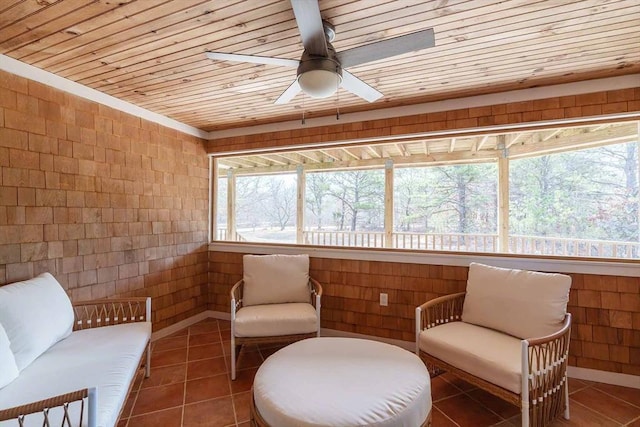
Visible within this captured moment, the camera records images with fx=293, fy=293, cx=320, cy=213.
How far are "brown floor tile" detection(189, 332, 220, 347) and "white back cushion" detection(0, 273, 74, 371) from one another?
131 cm

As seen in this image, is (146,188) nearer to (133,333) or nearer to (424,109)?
(133,333)

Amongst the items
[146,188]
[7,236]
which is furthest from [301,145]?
[7,236]

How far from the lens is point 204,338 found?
11.1 feet

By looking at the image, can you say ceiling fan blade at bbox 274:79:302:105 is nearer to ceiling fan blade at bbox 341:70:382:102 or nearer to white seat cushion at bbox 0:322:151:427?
ceiling fan blade at bbox 341:70:382:102

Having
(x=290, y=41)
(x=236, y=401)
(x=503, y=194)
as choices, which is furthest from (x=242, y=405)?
(x=503, y=194)

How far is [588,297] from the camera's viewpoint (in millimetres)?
2521

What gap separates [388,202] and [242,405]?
12.5 ft

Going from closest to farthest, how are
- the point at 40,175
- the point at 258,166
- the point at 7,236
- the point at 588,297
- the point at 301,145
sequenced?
the point at 7,236
the point at 40,175
the point at 588,297
the point at 301,145
the point at 258,166

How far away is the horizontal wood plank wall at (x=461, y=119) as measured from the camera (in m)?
2.50

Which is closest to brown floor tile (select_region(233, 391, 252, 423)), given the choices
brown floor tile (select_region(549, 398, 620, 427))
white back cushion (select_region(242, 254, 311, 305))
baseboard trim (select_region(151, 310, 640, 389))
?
white back cushion (select_region(242, 254, 311, 305))

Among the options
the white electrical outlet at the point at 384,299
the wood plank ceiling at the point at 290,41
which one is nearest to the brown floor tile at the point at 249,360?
the white electrical outlet at the point at 384,299

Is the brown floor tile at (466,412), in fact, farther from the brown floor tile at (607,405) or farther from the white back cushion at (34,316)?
the white back cushion at (34,316)

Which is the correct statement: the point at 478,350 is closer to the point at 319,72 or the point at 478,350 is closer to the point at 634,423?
the point at 634,423

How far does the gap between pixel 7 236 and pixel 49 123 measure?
96cm
